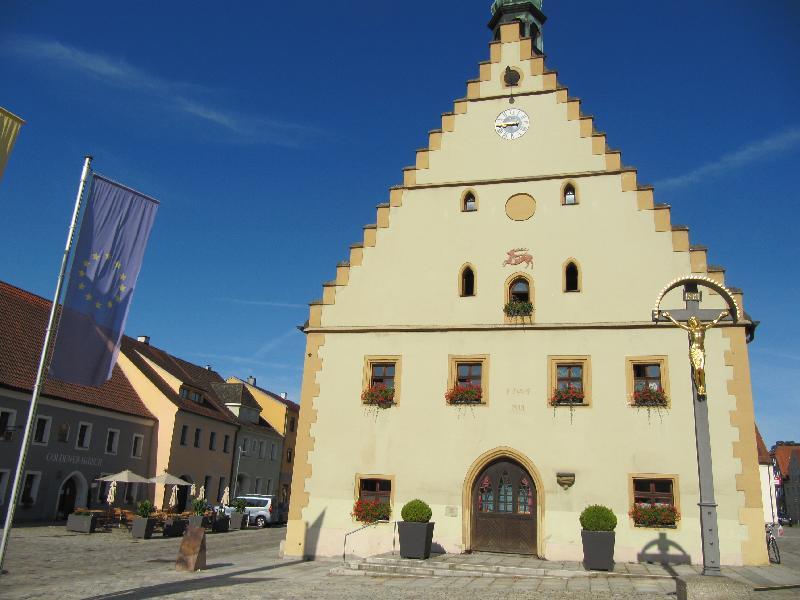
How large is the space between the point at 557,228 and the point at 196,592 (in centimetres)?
1384

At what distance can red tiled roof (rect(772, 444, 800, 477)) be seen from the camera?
9831 centimetres

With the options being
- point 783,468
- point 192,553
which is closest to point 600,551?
point 192,553

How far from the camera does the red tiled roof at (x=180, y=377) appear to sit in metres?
41.5

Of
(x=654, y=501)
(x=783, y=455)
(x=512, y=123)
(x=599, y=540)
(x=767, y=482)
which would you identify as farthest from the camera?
(x=783, y=455)

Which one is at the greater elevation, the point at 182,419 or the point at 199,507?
the point at 182,419

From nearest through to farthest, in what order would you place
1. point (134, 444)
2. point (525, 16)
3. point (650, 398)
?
point (650, 398), point (525, 16), point (134, 444)

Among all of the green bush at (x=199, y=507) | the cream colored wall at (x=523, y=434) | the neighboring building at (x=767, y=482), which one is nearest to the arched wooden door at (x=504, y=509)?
the cream colored wall at (x=523, y=434)

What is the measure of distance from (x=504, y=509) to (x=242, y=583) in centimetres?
781

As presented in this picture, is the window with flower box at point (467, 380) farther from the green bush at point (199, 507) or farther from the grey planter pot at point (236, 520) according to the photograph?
the grey planter pot at point (236, 520)

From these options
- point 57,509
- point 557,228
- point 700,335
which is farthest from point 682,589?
point 57,509

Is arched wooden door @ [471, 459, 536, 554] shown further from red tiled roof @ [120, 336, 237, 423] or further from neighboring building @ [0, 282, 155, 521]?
red tiled roof @ [120, 336, 237, 423]

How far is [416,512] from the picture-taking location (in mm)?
17969

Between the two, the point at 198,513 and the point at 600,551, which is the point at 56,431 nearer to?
the point at 198,513

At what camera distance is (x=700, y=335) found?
14.0 metres
